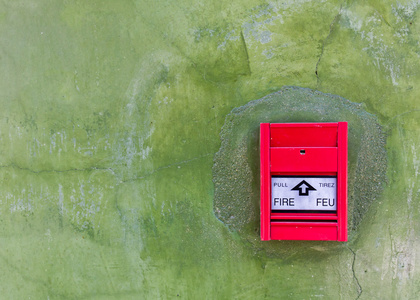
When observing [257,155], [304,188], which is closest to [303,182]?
[304,188]

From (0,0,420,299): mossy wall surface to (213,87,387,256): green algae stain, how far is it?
7cm

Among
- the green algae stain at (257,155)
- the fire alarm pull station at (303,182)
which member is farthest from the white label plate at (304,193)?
the green algae stain at (257,155)

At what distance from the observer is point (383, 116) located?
103 inches

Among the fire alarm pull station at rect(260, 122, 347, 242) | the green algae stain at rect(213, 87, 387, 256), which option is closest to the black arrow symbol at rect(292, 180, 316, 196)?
the fire alarm pull station at rect(260, 122, 347, 242)

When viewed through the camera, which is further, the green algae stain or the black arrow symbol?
the green algae stain

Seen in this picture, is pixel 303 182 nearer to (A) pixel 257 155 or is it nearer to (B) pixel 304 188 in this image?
(B) pixel 304 188

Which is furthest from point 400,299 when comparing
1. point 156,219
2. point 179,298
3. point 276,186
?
point 156,219

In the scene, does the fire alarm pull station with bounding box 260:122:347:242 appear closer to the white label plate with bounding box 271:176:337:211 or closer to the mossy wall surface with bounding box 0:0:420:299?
the white label plate with bounding box 271:176:337:211

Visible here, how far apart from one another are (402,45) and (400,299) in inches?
99.1

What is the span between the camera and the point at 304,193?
2318 mm

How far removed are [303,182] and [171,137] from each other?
4.50ft

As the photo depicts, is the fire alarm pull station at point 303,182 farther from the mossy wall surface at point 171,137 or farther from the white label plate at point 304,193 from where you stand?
the mossy wall surface at point 171,137

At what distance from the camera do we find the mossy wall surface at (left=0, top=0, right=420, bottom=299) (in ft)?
8.55

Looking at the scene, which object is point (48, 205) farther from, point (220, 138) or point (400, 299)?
point (400, 299)
